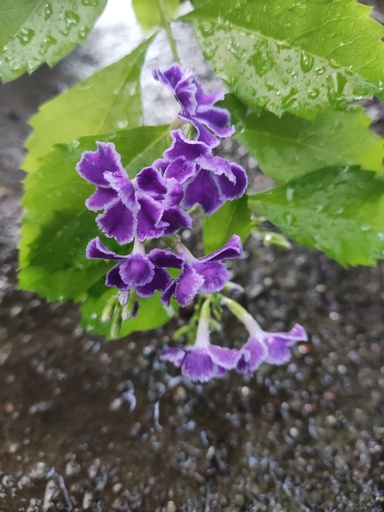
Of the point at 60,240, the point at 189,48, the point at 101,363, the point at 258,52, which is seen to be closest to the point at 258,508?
the point at 101,363

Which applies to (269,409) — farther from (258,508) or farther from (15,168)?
(15,168)

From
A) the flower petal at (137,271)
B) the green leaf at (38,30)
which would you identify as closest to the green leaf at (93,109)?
the green leaf at (38,30)

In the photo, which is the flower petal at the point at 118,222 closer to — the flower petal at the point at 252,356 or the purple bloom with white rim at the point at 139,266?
the purple bloom with white rim at the point at 139,266

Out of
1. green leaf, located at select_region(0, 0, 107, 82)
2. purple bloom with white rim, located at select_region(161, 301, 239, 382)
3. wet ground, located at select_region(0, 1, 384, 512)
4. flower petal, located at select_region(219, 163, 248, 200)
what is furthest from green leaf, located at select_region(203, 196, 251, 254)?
wet ground, located at select_region(0, 1, 384, 512)

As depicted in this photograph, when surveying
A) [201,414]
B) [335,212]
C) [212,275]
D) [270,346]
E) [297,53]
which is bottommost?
[201,414]

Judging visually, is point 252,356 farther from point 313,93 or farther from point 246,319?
point 313,93

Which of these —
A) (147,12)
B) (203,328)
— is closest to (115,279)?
(203,328)
